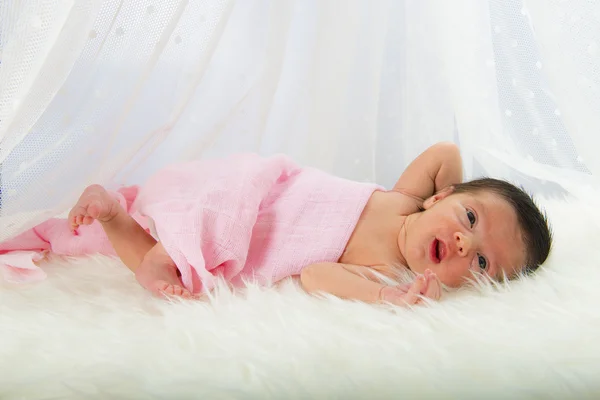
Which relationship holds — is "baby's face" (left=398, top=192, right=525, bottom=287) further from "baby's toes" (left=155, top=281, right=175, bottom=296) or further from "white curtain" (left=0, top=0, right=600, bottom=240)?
"baby's toes" (left=155, top=281, right=175, bottom=296)

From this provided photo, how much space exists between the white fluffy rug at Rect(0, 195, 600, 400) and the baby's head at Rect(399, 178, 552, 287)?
7 centimetres

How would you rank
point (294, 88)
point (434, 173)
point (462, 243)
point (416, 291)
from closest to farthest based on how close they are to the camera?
point (416, 291)
point (462, 243)
point (434, 173)
point (294, 88)

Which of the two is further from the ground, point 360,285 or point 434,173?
point 434,173

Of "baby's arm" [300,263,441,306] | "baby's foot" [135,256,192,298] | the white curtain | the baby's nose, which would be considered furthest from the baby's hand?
the white curtain

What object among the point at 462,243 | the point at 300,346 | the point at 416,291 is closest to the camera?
the point at 300,346

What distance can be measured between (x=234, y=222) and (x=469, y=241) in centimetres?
42

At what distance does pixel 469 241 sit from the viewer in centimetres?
113

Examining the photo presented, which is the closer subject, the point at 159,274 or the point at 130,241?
the point at 159,274

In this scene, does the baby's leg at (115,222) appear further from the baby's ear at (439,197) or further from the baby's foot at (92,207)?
the baby's ear at (439,197)

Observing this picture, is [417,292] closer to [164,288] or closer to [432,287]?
[432,287]

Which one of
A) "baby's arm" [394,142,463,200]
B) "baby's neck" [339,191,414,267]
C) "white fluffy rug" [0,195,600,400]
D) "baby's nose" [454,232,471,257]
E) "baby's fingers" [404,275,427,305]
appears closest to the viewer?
"white fluffy rug" [0,195,600,400]

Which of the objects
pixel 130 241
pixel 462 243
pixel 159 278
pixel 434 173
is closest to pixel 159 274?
pixel 159 278

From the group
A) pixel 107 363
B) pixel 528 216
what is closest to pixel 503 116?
pixel 528 216

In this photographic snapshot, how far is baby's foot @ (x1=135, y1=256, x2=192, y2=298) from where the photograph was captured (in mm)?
1089
